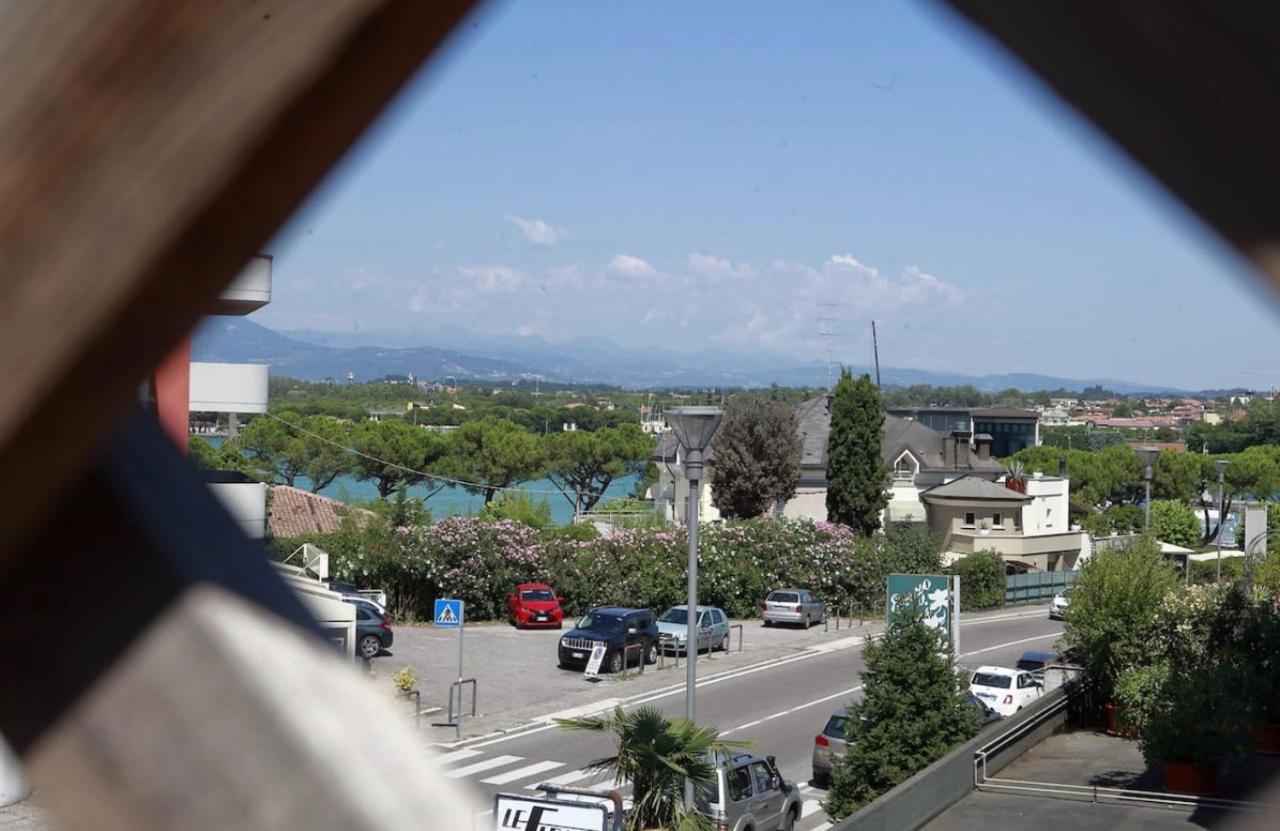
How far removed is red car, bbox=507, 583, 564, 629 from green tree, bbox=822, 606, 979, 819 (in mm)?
17534

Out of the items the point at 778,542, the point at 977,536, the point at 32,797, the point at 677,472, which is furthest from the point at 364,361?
the point at 32,797

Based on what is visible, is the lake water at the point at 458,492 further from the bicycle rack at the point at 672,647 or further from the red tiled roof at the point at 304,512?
the bicycle rack at the point at 672,647

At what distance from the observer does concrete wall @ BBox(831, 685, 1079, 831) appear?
1281 centimetres

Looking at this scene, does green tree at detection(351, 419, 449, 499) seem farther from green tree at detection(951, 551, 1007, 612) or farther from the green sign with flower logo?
the green sign with flower logo

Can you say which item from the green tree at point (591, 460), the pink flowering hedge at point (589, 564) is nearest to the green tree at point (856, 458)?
the pink flowering hedge at point (589, 564)

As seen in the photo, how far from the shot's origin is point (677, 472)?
184 feet

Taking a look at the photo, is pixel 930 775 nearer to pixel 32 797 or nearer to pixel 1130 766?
pixel 1130 766

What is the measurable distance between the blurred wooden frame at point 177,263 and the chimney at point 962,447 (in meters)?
63.9

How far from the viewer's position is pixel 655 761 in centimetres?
1065

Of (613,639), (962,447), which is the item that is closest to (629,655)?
(613,639)

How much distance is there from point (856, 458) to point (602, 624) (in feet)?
64.2

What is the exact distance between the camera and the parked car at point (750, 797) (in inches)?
555

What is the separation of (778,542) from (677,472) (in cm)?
1841

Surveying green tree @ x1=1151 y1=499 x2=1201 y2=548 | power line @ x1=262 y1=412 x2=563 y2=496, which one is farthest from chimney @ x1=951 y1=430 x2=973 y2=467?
power line @ x1=262 y1=412 x2=563 y2=496
